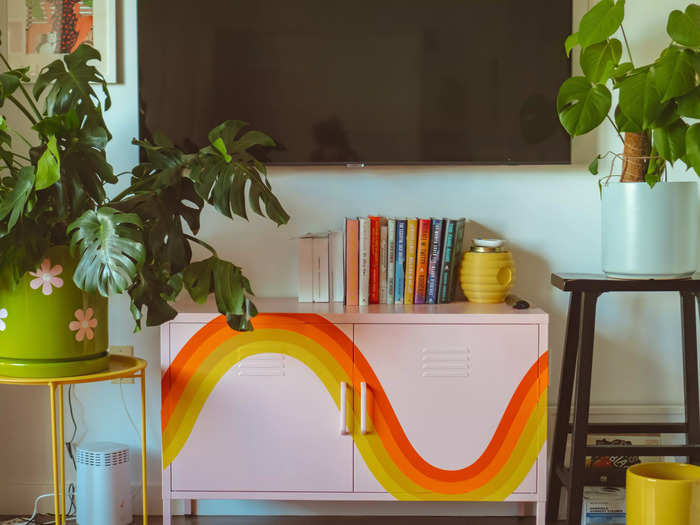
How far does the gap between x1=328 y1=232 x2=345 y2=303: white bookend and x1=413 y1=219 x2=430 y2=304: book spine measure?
228mm

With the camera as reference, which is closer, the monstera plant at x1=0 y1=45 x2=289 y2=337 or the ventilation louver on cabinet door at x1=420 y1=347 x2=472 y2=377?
the monstera plant at x1=0 y1=45 x2=289 y2=337

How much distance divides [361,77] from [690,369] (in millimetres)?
1336

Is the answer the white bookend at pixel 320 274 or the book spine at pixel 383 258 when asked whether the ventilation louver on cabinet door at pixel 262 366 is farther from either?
the book spine at pixel 383 258

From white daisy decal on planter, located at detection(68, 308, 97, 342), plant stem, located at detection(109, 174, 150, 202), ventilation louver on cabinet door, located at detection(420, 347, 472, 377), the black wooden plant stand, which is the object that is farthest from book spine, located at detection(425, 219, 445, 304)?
white daisy decal on planter, located at detection(68, 308, 97, 342)

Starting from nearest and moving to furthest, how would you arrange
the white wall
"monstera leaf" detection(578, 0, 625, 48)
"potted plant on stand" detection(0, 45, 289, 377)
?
"potted plant on stand" detection(0, 45, 289, 377) < "monstera leaf" detection(578, 0, 625, 48) < the white wall

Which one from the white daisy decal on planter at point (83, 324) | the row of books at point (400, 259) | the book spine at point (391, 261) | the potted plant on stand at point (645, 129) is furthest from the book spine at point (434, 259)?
the white daisy decal on planter at point (83, 324)

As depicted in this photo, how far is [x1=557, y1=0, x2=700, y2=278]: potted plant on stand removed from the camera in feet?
6.95

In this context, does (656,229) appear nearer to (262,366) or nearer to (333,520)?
(262,366)

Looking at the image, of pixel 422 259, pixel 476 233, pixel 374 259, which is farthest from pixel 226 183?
pixel 476 233

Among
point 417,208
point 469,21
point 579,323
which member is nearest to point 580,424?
point 579,323

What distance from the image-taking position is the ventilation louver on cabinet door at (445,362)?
234cm

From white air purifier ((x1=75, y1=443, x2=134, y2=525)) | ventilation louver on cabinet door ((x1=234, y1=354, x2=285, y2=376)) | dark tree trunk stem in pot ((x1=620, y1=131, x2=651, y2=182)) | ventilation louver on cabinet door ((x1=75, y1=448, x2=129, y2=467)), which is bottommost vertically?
white air purifier ((x1=75, y1=443, x2=134, y2=525))

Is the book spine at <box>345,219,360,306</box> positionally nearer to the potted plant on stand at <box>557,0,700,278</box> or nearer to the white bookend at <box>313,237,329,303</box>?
the white bookend at <box>313,237,329,303</box>

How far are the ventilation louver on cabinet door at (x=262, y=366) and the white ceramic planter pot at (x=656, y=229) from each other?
0.99 metres
